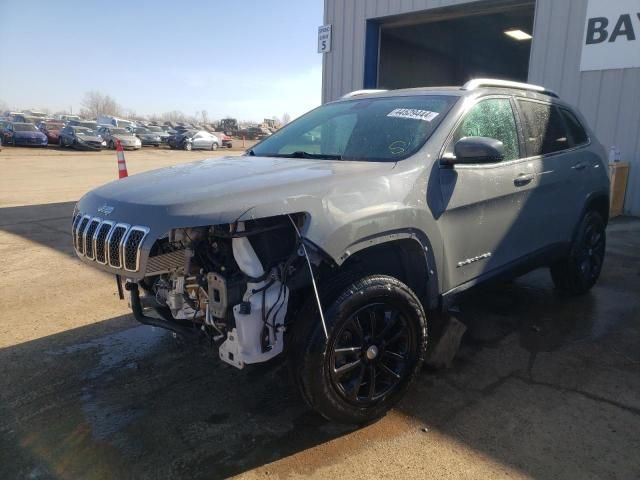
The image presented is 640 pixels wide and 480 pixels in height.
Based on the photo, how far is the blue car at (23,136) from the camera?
29112mm

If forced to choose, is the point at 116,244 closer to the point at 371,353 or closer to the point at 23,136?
the point at 371,353

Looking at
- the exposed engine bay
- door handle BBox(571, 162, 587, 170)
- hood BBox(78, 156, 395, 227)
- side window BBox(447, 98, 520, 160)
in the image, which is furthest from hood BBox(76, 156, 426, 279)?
door handle BBox(571, 162, 587, 170)

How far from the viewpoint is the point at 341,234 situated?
8.01ft

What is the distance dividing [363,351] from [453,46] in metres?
16.1

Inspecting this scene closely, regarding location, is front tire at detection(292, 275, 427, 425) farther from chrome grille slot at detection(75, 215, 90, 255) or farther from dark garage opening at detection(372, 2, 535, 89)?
dark garage opening at detection(372, 2, 535, 89)

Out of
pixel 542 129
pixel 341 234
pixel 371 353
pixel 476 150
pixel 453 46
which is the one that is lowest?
pixel 371 353

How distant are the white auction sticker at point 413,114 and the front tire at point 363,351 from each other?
114 cm

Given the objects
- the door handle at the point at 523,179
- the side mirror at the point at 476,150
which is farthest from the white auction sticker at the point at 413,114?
the door handle at the point at 523,179

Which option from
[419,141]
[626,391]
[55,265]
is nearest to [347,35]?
[55,265]

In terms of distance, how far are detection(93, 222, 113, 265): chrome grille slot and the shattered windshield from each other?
1.41 m

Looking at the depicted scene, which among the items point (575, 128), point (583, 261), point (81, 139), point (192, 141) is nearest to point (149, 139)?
point (192, 141)

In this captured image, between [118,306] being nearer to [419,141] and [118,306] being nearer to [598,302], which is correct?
[419,141]

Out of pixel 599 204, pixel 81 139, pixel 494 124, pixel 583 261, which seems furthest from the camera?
pixel 81 139

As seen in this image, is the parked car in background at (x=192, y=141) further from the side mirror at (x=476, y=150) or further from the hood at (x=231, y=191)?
the side mirror at (x=476, y=150)
